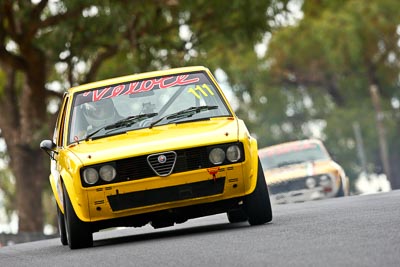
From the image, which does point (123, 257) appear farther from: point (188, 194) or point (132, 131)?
point (132, 131)

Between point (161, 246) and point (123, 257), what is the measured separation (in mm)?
893

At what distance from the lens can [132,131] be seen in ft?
44.9

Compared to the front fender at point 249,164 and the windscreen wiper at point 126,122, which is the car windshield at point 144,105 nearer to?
the windscreen wiper at point 126,122

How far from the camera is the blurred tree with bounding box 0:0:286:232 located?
108 feet

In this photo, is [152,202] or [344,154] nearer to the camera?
[152,202]

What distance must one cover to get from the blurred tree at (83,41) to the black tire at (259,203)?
18.2 meters

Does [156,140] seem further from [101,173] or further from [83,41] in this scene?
[83,41]

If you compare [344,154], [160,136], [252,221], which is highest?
[160,136]

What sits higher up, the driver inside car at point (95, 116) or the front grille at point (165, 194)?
the driver inside car at point (95, 116)

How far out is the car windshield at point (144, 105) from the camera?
13.8 meters

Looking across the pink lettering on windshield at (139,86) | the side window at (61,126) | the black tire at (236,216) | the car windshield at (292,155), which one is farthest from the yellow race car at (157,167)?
the car windshield at (292,155)

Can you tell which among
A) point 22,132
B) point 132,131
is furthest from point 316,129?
point 132,131

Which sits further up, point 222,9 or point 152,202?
point 222,9

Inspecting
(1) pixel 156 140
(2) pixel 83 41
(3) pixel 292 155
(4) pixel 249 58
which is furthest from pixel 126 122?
(4) pixel 249 58
